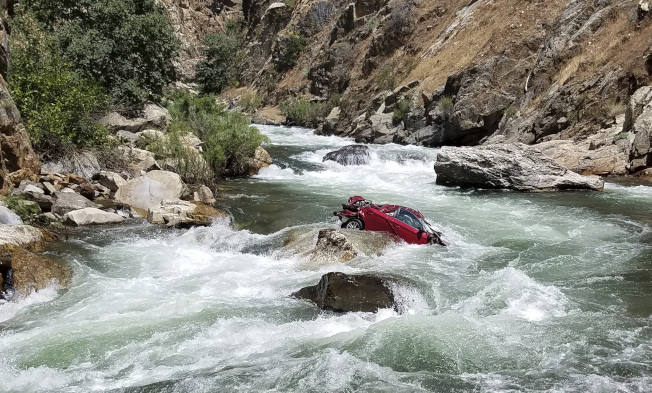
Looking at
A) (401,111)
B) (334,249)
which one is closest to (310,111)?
(401,111)

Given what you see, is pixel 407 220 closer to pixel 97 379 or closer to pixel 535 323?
pixel 535 323

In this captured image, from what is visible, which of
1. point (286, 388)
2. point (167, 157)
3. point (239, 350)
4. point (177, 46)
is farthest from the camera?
point (177, 46)

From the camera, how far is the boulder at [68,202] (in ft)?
37.5

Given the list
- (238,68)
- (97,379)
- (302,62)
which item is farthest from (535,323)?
(238,68)

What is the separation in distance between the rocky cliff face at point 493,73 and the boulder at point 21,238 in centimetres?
1563

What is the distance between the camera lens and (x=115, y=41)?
21.2m

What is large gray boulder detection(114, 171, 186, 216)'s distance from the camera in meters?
13.1

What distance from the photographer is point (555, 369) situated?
5633 millimetres

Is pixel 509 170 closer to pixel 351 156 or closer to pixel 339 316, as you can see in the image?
pixel 351 156

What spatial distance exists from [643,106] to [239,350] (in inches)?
625

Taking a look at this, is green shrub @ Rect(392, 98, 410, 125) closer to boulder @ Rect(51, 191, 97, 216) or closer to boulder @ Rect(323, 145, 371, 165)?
boulder @ Rect(323, 145, 371, 165)

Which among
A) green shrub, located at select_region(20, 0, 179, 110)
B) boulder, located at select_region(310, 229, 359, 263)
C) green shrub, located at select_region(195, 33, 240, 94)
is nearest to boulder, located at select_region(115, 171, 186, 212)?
boulder, located at select_region(310, 229, 359, 263)

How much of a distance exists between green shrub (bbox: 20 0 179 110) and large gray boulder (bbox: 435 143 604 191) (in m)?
12.4

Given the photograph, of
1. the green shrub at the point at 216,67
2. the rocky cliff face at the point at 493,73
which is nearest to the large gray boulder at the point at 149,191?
the rocky cliff face at the point at 493,73
